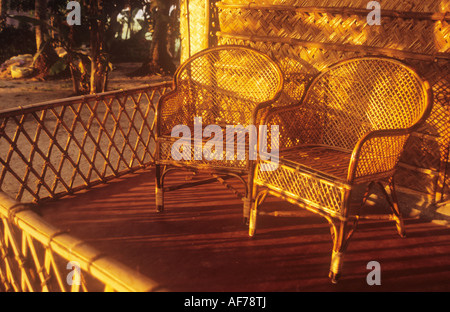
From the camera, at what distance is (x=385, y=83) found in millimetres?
2557

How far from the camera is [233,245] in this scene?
2.45 meters

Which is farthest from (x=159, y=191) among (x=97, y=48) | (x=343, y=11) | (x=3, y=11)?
(x=3, y=11)

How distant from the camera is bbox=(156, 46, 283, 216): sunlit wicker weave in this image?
110 inches

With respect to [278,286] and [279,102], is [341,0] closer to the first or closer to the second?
[279,102]

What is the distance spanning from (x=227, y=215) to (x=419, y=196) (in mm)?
1305

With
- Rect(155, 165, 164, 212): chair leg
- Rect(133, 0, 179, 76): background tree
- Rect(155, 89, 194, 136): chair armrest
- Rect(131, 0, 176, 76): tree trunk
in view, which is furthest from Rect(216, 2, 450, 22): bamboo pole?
Rect(131, 0, 176, 76): tree trunk

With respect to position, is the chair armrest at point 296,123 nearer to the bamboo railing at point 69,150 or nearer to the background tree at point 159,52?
the bamboo railing at point 69,150

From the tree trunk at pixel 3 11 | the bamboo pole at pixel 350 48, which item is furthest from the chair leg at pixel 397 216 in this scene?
the tree trunk at pixel 3 11

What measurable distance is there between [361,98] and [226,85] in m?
1.03

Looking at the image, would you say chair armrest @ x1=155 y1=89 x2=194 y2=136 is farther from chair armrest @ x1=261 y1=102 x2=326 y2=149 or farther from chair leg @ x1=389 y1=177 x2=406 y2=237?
chair leg @ x1=389 y1=177 x2=406 y2=237

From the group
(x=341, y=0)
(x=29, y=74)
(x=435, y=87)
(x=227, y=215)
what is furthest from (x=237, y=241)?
(x=29, y=74)

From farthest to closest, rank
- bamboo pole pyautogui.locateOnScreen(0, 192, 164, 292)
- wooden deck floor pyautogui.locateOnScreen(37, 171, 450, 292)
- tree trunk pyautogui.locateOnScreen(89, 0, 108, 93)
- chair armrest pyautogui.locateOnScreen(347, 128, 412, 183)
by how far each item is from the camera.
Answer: tree trunk pyautogui.locateOnScreen(89, 0, 108, 93), wooden deck floor pyautogui.locateOnScreen(37, 171, 450, 292), chair armrest pyautogui.locateOnScreen(347, 128, 412, 183), bamboo pole pyautogui.locateOnScreen(0, 192, 164, 292)

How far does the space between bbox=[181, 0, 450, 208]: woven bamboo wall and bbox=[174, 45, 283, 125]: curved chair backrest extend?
9.4 inches
